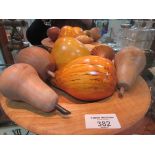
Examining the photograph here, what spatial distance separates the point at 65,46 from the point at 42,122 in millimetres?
186

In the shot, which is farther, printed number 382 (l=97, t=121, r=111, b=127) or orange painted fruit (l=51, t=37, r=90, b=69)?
orange painted fruit (l=51, t=37, r=90, b=69)

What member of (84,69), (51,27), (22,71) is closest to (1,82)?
(22,71)

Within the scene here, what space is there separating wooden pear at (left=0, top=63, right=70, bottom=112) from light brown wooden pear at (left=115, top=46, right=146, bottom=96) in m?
0.14

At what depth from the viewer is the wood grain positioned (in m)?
0.26

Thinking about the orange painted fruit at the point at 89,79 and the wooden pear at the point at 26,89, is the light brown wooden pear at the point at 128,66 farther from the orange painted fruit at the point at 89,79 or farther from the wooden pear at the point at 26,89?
the wooden pear at the point at 26,89

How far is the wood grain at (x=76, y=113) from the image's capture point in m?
0.26

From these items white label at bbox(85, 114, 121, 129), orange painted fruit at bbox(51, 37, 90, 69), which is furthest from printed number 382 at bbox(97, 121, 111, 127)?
orange painted fruit at bbox(51, 37, 90, 69)

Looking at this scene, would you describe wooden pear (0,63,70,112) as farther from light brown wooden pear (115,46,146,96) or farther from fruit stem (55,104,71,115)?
light brown wooden pear (115,46,146,96)

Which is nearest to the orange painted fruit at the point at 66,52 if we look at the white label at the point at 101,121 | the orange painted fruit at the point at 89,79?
the orange painted fruit at the point at 89,79

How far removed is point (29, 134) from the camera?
0.93 feet

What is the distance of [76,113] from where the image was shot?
0.94 feet

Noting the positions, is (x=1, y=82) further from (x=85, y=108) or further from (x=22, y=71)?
(x=85, y=108)

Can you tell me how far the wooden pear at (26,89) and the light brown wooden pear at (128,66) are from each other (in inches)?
5.5

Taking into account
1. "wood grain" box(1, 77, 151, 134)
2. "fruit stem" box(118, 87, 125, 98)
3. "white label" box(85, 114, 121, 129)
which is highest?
"fruit stem" box(118, 87, 125, 98)
